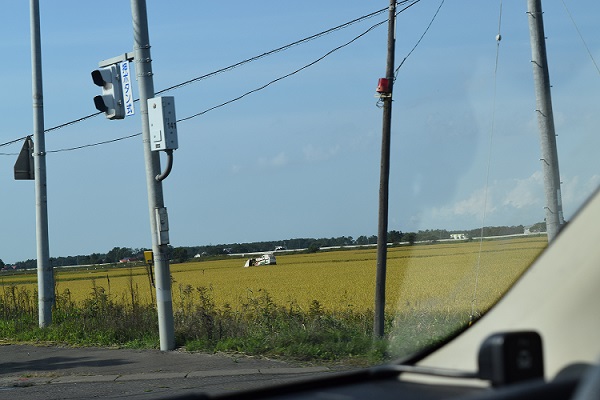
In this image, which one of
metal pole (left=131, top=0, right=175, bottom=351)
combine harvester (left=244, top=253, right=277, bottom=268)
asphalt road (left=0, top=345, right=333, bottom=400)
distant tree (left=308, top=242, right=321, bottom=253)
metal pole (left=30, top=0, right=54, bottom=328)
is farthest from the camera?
distant tree (left=308, top=242, right=321, bottom=253)

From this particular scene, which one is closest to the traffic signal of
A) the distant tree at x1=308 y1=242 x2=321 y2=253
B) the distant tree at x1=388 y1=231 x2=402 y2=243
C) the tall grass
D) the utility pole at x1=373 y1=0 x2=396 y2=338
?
the tall grass

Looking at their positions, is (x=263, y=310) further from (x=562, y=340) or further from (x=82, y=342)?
(x=562, y=340)

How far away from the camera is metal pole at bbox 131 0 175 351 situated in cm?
1377

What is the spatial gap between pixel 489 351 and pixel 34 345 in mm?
15379

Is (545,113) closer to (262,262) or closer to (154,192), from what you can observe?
(154,192)

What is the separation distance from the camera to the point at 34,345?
16188 millimetres

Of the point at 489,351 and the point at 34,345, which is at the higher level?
the point at 489,351

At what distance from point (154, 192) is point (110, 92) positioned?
172cm

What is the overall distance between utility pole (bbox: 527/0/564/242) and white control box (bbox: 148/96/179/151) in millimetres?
5489

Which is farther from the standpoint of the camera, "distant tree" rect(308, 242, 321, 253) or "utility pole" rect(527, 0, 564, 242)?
"distant tree" rect(308, 242, 321, 253)

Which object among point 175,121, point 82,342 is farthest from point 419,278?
point 82,342

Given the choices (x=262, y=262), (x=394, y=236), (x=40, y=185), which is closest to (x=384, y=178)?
(x=394, y=236)

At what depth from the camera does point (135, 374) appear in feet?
39.2

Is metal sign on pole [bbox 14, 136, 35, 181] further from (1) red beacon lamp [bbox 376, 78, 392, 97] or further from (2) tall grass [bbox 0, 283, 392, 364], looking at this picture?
(1) red beacon lamp [bbox 376, 78, 392, 97]
